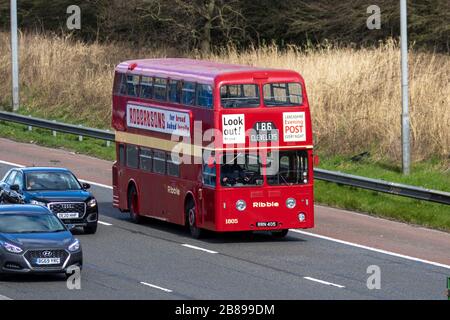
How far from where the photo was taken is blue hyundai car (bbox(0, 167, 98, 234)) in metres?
29.5

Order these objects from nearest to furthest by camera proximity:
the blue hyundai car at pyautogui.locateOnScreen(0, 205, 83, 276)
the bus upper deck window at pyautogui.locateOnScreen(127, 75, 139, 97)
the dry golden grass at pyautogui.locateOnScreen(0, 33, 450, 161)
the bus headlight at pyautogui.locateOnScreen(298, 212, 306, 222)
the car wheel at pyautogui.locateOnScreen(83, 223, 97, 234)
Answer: the blue hyundai car at pyautogui.locateOnScreen(0, 205, 83, 276), the bus headlight at pyautogui.locateOnScreen(298, 212, 306, 222), the car wheel at pyautogui.locateOnScreen(83, 223, 97, 234), the bus upper deck window at pyautogui.locateOnScreen(127, 75, 139, 97), the dry golden grass at pyautogui.locateOnScreen(0, 33, 450, 161)

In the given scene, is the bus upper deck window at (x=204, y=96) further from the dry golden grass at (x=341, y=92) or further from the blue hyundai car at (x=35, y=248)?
the dry golden grass at (x=341, y=92)

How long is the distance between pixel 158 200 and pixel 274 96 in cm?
425

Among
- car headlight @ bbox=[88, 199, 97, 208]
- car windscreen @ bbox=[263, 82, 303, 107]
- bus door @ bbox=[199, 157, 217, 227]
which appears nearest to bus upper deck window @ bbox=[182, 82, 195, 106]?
bus door @ bbox=[199, 157, 217, 227]

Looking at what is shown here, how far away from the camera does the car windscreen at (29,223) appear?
2403 cm

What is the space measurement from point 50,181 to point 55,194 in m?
0.99

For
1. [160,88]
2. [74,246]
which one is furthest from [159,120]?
[74,246]

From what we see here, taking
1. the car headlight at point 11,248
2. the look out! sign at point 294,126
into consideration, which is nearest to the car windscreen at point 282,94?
the look out! sign at point 294,126

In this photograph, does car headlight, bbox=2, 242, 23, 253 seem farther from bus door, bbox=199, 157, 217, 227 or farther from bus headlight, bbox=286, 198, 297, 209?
bus headlight, bbox=286, 198, 297, 209

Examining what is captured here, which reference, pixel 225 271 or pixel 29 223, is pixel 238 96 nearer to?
pixel 225 271

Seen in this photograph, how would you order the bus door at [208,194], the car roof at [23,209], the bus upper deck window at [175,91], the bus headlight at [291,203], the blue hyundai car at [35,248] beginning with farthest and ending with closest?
the bus upper deck window at [175,91], the bus headlight at [291,203], the bus door at [208,194], the car roof at [23,209], the blue hyundai car at [35,248]

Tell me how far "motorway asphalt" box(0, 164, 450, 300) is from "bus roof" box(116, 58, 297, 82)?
360 cm

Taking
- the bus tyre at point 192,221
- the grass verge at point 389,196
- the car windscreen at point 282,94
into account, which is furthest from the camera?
the grass verge at point 389,196

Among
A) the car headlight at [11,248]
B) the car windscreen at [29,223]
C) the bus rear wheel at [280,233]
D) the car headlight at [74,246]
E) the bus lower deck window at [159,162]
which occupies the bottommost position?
the bus rear wheel at [280,233]
